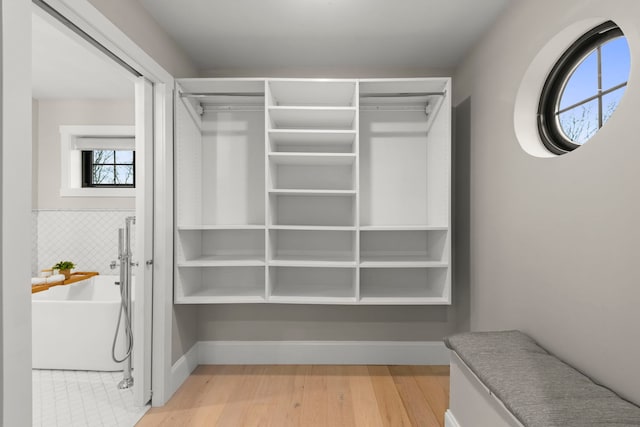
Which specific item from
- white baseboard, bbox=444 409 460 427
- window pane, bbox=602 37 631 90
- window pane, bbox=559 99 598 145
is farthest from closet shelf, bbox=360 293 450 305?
window pane, bbox=602 37 631 90

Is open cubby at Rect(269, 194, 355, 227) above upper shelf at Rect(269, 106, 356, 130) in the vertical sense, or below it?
below

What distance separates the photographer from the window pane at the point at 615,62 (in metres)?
1.50

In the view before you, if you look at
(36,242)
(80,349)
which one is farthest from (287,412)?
(36,242)

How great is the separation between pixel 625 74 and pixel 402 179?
1.61 m

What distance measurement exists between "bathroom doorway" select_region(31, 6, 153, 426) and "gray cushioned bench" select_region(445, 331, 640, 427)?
1.96 meters

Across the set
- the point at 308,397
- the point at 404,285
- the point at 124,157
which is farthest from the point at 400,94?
the point at 124,157

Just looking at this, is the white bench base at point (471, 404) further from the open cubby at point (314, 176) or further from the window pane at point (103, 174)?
the window pane at point (103, 174)

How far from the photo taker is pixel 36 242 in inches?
147

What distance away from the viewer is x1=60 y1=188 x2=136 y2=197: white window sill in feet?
12.3

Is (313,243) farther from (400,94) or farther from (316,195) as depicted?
(400,94)

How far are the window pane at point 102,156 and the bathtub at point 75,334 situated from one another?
174 centimetres

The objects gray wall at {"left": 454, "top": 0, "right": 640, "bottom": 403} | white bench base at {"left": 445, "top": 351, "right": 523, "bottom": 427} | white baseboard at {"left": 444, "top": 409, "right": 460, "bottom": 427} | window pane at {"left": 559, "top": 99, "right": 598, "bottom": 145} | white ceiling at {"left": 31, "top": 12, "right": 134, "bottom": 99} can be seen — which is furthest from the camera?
white ceiling at {"left": 31, "top": 12, "right": 134, "bottom": 99}

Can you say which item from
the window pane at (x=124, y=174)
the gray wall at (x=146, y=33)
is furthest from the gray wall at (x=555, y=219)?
the window pane at (x=124, y=174)

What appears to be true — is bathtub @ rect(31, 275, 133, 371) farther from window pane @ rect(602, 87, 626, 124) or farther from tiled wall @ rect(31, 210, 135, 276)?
window pane @ rect(602, 87, 626, 124)
